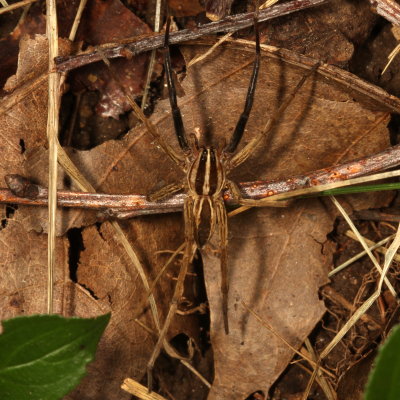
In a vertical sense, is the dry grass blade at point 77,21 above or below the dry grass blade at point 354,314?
above

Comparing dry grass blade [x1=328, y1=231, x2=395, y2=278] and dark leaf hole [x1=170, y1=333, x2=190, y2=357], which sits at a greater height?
dry grass blade [x1=328, y1=231, x2=395, y2=278]

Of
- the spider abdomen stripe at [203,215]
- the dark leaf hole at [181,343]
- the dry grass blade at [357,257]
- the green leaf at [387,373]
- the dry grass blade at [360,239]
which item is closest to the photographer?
the green leaf at [387,373]

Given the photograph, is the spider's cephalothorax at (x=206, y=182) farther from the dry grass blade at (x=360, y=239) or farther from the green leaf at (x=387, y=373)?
the green leaf at (x=387, y=373)

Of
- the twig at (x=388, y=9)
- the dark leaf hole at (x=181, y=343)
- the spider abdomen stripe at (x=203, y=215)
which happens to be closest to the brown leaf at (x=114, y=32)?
the spider abdomen stripe at (x=203, y=215)

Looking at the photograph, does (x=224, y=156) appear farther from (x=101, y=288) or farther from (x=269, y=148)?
(x=101, y=288)

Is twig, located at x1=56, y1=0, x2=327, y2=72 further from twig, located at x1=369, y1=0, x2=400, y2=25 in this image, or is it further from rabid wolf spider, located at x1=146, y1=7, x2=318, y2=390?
twig, located at x1=369, y1=0, x2=400, y2=25

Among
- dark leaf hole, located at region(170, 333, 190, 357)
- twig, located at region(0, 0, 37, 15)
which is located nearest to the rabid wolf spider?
dark leaf hole, located at region(170, 333, 190, 357)

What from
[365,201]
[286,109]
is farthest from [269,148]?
[365,201]
